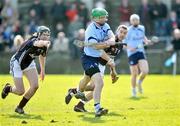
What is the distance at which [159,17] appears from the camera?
35969mm

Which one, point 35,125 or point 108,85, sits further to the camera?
point 108,85

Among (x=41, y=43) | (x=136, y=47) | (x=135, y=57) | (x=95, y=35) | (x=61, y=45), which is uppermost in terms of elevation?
(x=95, y=35)

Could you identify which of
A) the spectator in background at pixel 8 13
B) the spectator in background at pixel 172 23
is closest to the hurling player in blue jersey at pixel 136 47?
the spectator in background at pixel 172 23

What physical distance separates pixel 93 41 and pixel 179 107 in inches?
130

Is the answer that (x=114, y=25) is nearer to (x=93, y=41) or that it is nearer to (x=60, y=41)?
(x=60, y=41)

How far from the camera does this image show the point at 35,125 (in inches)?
601

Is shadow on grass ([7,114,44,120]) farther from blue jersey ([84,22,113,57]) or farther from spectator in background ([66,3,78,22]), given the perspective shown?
spectator in background ([66,3,78,22])

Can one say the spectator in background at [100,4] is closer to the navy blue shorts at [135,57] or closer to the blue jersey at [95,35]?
the navy blue shorts at [135,57]

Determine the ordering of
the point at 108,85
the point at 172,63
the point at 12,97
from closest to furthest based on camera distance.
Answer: the point at 12,97
the point at 108,85
the point at 172,63

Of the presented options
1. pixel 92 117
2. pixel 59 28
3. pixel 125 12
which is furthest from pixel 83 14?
pixel 92 117

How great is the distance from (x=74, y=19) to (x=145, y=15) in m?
3.52

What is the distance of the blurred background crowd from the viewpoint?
117ft

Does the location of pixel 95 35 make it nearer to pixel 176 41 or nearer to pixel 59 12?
pixel 176 41

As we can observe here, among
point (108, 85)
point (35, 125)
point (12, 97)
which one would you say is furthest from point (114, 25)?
point (35, 125)
